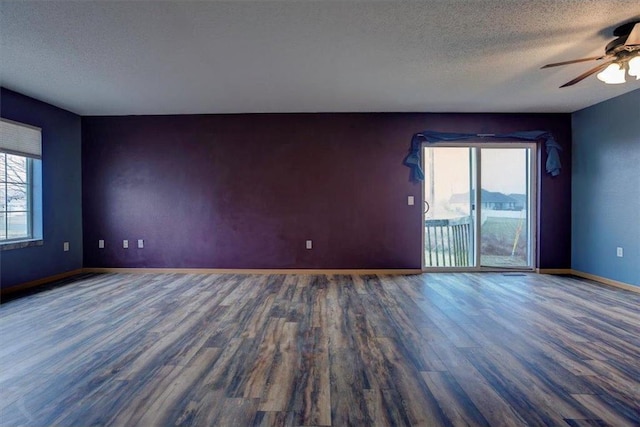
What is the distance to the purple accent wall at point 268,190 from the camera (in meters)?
5.02

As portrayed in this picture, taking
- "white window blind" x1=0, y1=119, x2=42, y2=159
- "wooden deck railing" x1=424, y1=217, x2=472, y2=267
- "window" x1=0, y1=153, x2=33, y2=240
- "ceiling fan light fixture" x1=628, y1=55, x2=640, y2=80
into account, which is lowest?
"wooden deck railing" x1=424, y1=217, x2=472, y2=267

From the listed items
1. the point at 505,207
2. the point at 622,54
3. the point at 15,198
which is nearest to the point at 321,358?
the point at 622,54

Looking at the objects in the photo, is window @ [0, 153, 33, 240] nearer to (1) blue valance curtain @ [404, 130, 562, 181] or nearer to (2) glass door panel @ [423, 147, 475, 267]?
(1) blue valance curtain @ [404, 130, 562, 181]

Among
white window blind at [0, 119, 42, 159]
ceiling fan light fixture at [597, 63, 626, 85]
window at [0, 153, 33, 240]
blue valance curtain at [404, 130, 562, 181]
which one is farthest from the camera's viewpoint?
blue valance curtain at [404, 130, 562, 181]

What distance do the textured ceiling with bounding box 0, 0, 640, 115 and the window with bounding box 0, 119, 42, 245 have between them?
1.84 feet

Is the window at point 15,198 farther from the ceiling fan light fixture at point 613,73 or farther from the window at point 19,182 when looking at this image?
the ceiling fan light fixture at point 613,73

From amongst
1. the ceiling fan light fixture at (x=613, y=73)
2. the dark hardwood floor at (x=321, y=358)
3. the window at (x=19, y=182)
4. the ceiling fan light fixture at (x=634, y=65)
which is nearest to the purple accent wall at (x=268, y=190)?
the window at (x=19, y=182)

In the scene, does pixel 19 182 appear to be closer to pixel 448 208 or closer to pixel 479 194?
pixel 448 208

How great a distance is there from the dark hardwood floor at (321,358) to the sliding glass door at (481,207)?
1.31 metres

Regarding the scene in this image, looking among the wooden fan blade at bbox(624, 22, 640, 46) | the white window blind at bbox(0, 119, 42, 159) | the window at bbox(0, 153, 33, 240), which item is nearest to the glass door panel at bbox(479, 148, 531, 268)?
the wooden fan blade at bbox(624, 22, 640, 46)

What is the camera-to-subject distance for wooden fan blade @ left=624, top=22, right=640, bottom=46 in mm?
2411

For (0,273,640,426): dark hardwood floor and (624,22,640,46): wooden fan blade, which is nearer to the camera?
(0,273,640,426): dark hardwood floor

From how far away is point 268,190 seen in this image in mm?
5082

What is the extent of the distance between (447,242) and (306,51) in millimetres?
3661
